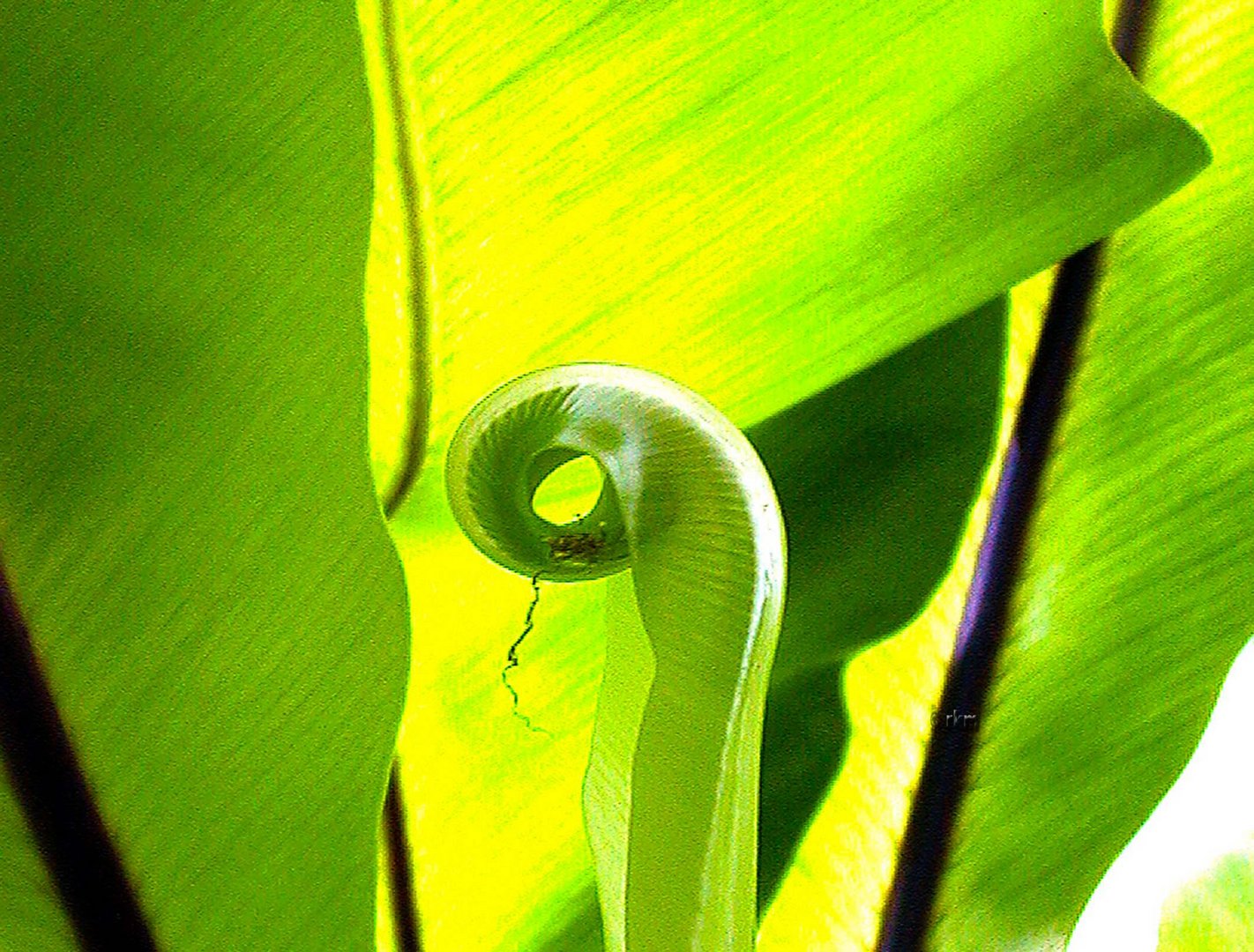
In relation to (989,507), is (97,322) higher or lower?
higher

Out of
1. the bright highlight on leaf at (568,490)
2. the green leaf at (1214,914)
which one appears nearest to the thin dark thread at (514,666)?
the bright highlight on leaf at (568,490)

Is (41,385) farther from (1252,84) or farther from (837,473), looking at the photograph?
(1252,84)

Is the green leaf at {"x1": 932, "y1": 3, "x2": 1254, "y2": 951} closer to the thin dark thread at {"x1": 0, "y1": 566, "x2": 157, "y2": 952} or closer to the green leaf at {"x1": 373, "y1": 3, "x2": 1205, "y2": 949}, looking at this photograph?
the green leaf at {"x1": 373, "y1": 3, "x2": 1205, "y2": 949}

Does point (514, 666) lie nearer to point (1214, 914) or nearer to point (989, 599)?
point (989, 599)

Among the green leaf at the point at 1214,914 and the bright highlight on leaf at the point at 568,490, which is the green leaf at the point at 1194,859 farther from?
the bright highlight on leaf at the point at 568,490

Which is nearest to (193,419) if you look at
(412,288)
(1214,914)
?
(412,288)

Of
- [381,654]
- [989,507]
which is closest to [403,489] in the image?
[381,654]
